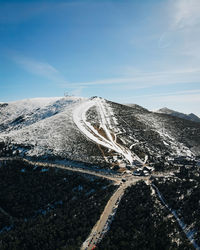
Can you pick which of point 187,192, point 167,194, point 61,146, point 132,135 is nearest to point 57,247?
point 167,194

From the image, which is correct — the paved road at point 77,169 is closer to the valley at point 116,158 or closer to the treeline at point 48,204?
the valley at point 116,158

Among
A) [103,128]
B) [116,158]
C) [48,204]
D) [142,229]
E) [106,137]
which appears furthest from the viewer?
[103,128]

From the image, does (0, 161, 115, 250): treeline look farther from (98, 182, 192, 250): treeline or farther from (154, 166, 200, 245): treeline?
(154, 166, 200, 245): treeline

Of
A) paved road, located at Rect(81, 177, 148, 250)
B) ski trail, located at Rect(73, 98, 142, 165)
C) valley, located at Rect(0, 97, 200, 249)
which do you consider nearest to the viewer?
paved road, located at Rect(81, 177, 148, 250)

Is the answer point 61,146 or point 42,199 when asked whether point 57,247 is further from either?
point 61,146

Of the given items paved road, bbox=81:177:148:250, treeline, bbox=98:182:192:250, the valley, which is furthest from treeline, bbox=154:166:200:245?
paved road, bbox=81:177:148:250

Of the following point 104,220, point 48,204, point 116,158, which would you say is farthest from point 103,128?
point 104,220

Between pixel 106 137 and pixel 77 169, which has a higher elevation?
pixel 106 137

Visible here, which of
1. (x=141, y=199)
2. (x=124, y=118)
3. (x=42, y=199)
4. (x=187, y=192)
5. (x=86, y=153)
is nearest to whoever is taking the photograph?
(x=141, y=199)

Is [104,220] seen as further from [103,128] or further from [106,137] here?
[103,128]
